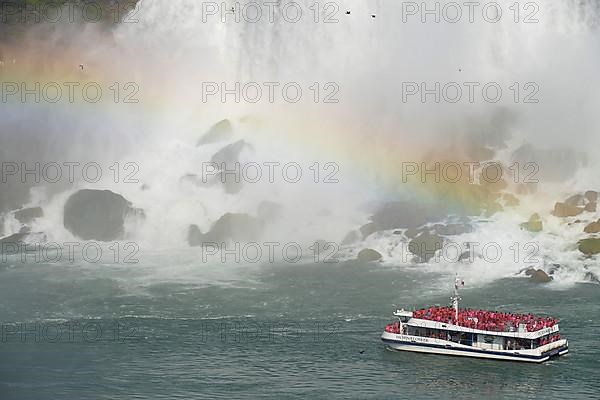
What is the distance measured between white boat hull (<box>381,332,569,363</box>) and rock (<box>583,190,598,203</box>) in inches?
904

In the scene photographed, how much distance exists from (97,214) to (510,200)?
26.1 metres

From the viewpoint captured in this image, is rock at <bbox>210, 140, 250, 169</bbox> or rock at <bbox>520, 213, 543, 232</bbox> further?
rock at <bbox>210, 140, 250, 169</bbox>

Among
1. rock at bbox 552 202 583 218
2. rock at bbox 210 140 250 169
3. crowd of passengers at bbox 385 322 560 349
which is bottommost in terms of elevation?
crowd of passengers at bbox 385 322 560 349

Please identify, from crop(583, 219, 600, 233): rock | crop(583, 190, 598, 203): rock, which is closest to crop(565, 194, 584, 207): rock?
crop(583, 190, 598, 203): rock

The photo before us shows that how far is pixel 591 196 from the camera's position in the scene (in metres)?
77.2

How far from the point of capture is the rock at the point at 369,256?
7419cm

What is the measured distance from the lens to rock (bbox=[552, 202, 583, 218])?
2985 inches

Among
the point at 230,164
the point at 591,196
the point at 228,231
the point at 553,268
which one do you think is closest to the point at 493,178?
the point at 591,196

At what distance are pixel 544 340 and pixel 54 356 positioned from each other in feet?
66.7

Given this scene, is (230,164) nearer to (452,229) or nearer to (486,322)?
(452,229)

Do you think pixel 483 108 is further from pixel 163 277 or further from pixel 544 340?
pixel 544 340

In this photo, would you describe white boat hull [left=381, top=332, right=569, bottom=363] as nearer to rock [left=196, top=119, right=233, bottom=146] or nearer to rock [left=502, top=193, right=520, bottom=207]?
rock [left=502, top=193, right=520, bottom=207]

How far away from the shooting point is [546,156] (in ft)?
274

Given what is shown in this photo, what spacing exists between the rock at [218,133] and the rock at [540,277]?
3125 cm
